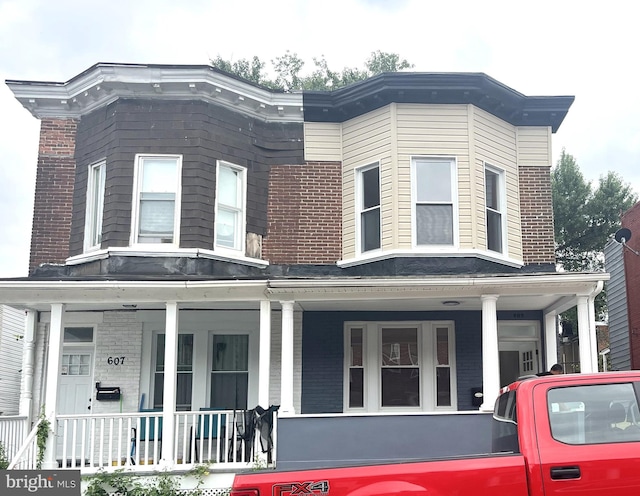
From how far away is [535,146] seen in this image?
14.0 m

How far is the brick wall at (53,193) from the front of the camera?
13.4m

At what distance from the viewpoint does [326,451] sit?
9906mm

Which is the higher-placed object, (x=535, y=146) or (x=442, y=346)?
(x=535, y=146)

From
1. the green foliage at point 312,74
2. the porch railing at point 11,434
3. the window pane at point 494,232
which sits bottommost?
the porch railing at point 11,434

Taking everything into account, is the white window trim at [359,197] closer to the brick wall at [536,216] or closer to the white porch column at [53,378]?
the brick wall at [536,216]

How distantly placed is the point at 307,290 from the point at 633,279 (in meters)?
9.92

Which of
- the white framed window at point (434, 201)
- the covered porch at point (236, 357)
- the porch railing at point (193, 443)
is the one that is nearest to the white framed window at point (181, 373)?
the covered porch at point (236, 357)

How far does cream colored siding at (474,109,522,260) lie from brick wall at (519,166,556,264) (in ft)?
0.55

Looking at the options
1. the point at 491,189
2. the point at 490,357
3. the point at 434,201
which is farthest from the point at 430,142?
the point at 490,357

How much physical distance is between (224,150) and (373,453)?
6359 millimetres

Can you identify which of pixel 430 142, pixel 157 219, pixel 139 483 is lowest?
pixel 139 483

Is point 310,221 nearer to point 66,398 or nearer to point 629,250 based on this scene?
point 66,398

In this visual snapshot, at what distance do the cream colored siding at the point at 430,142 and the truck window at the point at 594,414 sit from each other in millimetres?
7737

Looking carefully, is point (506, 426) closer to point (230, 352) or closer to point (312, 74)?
point (230, 352)
